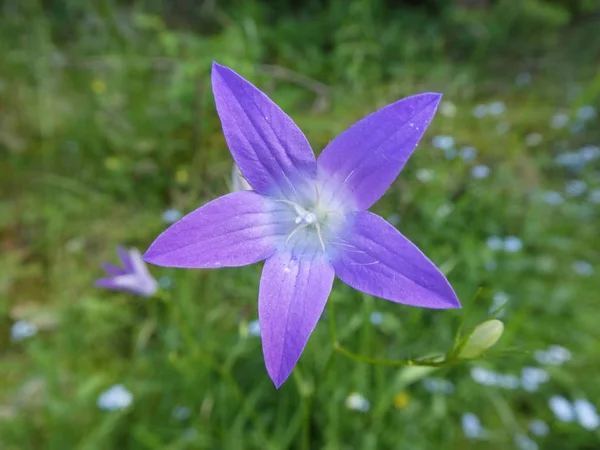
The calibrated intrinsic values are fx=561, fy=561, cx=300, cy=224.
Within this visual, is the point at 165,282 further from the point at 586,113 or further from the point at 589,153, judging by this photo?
the point at 586,113

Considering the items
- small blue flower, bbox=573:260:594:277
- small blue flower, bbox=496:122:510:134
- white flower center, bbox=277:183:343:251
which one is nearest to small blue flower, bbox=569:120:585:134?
small blue flower, bbox=496:122:510:134

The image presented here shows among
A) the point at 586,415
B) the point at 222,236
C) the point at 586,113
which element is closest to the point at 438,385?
the point at 586,415

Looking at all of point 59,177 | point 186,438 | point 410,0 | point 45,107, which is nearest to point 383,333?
point 186,438

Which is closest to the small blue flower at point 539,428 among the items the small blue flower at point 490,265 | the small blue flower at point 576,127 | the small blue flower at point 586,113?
the small blue flower at point 490,265

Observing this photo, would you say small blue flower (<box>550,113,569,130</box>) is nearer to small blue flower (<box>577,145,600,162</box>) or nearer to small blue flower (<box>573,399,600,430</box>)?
small blue flower (<box>577,145,600,162</box>)

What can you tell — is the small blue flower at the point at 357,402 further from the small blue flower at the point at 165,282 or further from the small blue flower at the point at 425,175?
the small blue flower at the point at 425,175

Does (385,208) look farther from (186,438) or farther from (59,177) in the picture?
(59,177)
